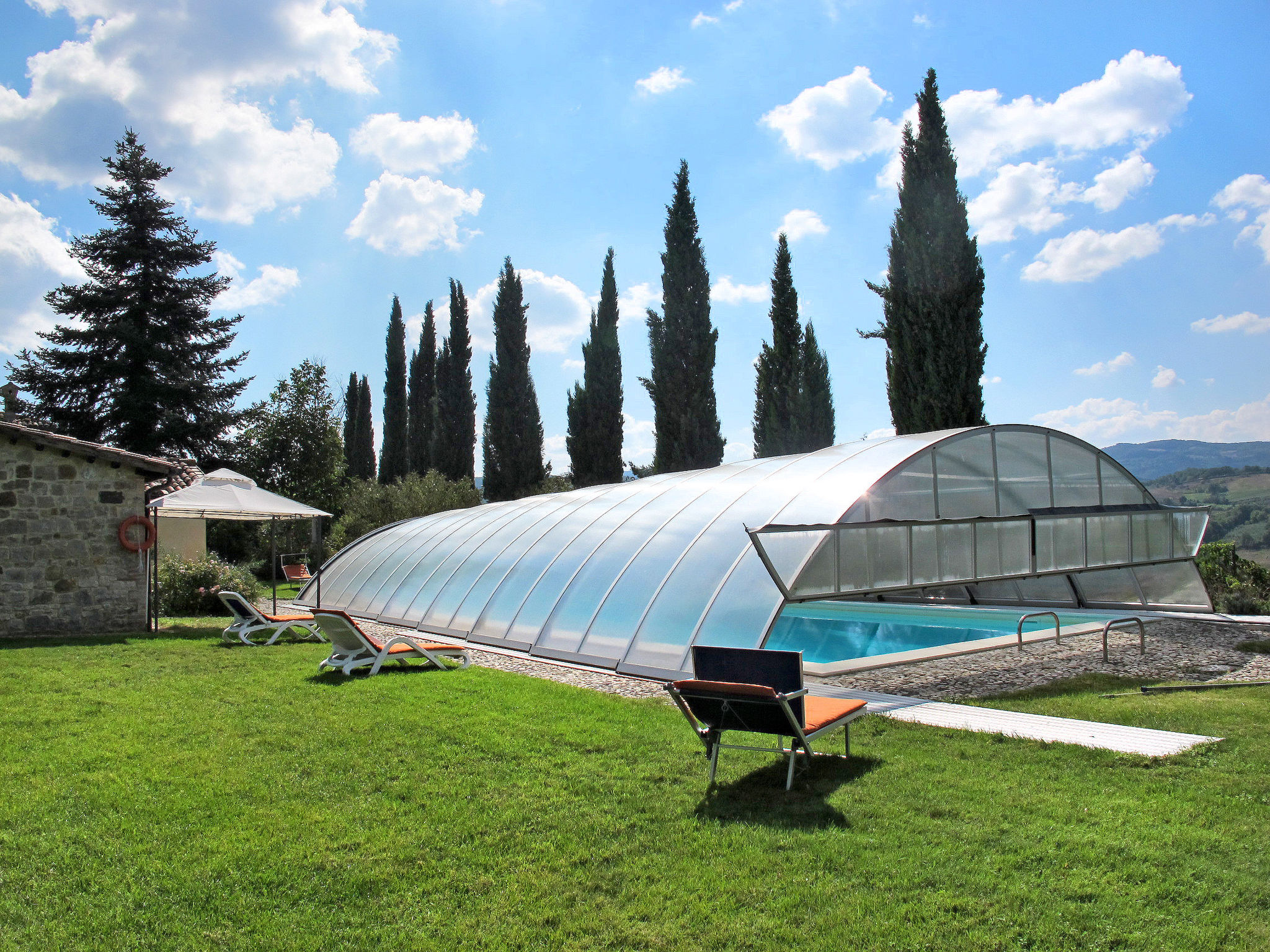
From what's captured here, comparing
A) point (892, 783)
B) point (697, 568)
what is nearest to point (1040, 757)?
point (892, 783)

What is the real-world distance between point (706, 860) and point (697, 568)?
20.6 ft

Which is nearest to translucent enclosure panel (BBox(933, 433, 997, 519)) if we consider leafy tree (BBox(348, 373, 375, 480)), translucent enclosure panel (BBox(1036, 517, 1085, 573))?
translucent enclosure panel (BBox(1036, 517, 1085, 573))

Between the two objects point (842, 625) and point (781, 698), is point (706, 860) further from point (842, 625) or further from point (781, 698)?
point (842, 625)

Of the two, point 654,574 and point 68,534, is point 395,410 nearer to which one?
point 68,534

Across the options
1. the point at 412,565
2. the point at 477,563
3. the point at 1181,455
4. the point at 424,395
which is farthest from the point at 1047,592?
the point at 1181,455

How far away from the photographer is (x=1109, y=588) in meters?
15.3

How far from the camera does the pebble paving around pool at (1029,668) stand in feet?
28.0

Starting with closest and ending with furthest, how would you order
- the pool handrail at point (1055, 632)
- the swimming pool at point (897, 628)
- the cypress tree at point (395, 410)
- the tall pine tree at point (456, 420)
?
1. the pool handrail at point (1055, 632)
2. the swimming pool at point (897, 628)
3. the tall pine tree at point (456, 420)
4. the cypress tree at point (395, 410)

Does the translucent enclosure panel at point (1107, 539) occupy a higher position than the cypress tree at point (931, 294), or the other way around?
the cypress tree at point (931, 294)

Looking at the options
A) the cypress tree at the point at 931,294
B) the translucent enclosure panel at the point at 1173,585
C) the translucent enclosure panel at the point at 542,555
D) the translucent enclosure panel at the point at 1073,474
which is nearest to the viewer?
the translucent enclosure panel at the point at 542,555

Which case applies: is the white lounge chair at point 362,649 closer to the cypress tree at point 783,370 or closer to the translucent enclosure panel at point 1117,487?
the translucent enclosure panel at point 1117,487

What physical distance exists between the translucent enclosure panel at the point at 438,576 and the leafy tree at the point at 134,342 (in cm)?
1752

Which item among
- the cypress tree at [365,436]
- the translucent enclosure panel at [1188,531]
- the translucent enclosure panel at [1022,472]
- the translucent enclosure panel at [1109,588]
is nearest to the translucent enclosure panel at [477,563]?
the translucent enclosure panel at [1022,472]

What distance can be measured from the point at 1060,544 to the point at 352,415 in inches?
1904
